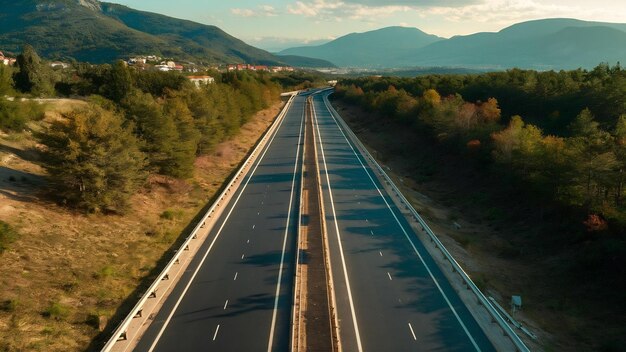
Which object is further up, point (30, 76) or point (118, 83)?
point (30, 76)

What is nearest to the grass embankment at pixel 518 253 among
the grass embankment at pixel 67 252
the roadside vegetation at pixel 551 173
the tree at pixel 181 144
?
the roadside vegetation at pixel 551 173

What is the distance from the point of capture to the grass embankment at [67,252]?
70.9 ft

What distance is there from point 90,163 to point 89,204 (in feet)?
10.4

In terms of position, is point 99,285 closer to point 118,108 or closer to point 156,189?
point 156,189

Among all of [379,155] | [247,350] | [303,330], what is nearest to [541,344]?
[303,330]

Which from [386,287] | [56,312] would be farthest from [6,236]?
[386,287]

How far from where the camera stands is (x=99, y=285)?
26484mm

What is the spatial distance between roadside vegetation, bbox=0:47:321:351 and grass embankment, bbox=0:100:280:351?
0.07 meters

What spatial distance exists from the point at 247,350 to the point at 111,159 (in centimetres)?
2211

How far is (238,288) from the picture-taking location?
2636 cm

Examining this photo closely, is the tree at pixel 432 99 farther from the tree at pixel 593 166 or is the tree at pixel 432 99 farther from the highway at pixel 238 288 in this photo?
the highway at pixel 238 288

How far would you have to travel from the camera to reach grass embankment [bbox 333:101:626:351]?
25.0 metres

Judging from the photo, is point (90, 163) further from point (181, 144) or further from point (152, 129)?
point (181, 144)

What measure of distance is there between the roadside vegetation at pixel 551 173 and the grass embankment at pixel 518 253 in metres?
0.13
